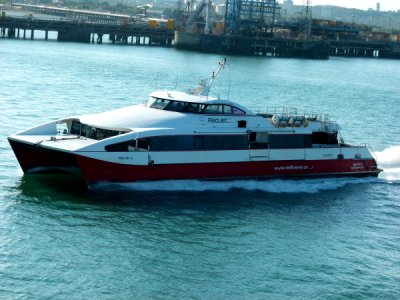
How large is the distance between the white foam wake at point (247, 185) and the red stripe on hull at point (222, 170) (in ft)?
0.76

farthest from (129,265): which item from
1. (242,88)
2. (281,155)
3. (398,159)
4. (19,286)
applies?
(242,88)

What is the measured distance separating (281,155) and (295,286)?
1119 cm

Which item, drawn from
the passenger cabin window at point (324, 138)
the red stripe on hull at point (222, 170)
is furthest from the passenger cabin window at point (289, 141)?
the passenger cabin window at point (324, 138)

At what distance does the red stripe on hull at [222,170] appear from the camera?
94.8 feet

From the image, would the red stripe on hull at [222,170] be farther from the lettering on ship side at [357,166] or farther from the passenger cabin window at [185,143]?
the passenger cabin window at [185,143]

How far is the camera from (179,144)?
1181 inches

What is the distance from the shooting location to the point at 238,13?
447 feet

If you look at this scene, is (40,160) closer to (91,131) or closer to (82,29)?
(91,131)

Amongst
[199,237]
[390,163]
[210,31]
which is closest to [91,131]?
[199,237]

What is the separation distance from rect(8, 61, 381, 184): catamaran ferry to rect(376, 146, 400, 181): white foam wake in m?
3.86

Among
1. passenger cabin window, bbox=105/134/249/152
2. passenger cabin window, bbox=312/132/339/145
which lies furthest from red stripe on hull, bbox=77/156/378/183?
passenger cabin window, bbox=312/132/339/145

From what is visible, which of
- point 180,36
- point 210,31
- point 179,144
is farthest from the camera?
point 210,31

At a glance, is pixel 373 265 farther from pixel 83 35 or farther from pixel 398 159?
pixel 83 35

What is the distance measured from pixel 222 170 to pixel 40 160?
7.37m
